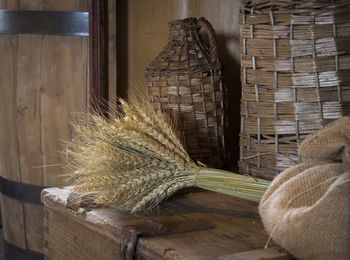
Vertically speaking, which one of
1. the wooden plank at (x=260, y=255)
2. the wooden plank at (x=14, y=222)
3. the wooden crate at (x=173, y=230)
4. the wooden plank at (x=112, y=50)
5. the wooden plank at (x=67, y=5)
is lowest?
the wooden plank at (x=14, y=222)

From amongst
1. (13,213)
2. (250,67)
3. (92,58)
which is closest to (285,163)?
(250,67)

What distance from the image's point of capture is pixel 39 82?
1715 millimetres

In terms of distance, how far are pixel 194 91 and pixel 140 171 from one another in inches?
16.0

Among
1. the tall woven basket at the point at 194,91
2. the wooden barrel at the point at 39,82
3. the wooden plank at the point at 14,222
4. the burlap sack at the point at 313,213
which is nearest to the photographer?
the burlap sack at the point at 313,213

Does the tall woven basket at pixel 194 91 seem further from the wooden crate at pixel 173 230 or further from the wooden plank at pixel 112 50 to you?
the wooden plank at pixel 112 50

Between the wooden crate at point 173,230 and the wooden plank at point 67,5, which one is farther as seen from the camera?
the wooden plank at point 67,5

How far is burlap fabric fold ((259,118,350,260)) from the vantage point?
25.1 inches

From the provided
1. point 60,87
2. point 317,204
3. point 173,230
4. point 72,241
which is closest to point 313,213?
point 317,204

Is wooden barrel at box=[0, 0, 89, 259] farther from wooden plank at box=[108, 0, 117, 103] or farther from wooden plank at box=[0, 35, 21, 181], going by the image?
wooden plank at box=[108, 0, 117, 103]

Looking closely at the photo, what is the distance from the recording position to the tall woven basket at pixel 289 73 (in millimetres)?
1007

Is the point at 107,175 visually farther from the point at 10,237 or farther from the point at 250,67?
the point at 10,237

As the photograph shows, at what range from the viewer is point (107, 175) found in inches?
37.7

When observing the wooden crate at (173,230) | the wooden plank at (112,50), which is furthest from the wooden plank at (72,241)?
the wooden plank at (112,50)

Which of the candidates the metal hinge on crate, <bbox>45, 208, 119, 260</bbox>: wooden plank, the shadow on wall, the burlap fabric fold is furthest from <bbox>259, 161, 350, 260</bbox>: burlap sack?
the shadow on wall
